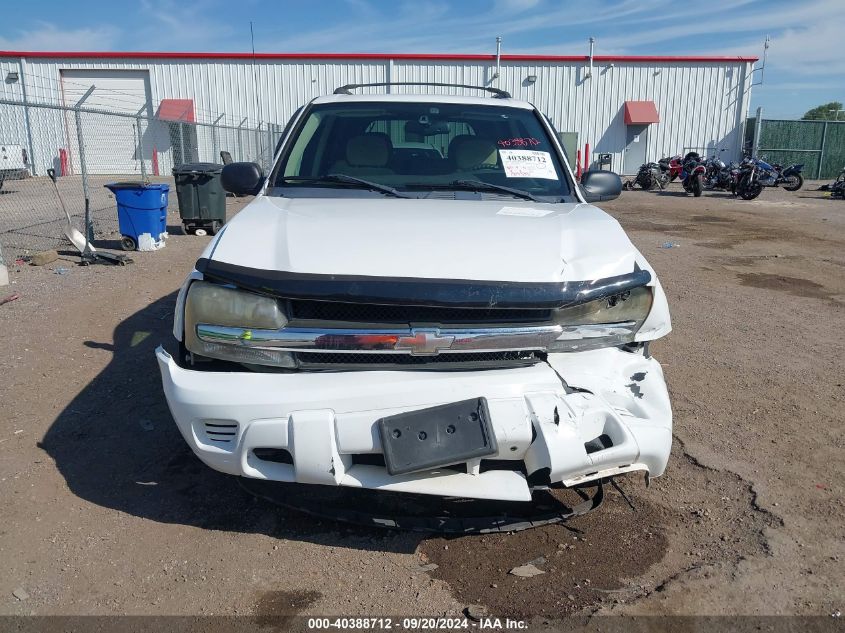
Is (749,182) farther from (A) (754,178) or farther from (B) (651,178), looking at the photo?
(B) (651,178)

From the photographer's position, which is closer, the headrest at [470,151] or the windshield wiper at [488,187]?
the windshield wiper at [488,187]

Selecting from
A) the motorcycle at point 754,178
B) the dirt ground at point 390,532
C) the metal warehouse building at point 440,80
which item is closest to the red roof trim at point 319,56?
the metal warehouse building at point 440,80

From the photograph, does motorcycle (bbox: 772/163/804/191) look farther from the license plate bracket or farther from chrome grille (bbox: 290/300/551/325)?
the license plate bracket

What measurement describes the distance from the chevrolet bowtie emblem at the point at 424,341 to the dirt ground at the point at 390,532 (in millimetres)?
891

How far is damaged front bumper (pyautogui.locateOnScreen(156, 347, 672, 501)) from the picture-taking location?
234 cm

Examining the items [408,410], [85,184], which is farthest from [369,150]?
[85,184]

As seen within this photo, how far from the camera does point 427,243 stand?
2.68 metres

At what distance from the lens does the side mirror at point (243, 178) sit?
3.90 m

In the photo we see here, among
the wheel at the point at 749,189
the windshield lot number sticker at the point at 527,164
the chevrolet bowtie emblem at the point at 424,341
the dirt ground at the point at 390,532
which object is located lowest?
the dirt ground at the point at 390,532

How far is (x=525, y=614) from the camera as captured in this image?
2.38 metres

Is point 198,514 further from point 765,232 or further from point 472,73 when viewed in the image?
point 472,73

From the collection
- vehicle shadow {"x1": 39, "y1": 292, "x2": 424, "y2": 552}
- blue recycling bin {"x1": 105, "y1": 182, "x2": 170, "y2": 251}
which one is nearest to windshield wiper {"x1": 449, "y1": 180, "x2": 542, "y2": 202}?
vehicle shadow {"x1": 39, "y1": 292, "x2": 424, "y2": 552}

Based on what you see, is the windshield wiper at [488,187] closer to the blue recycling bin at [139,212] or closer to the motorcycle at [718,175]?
the blue recycling bin at [139,212]

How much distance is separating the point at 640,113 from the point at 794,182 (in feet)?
31.6
